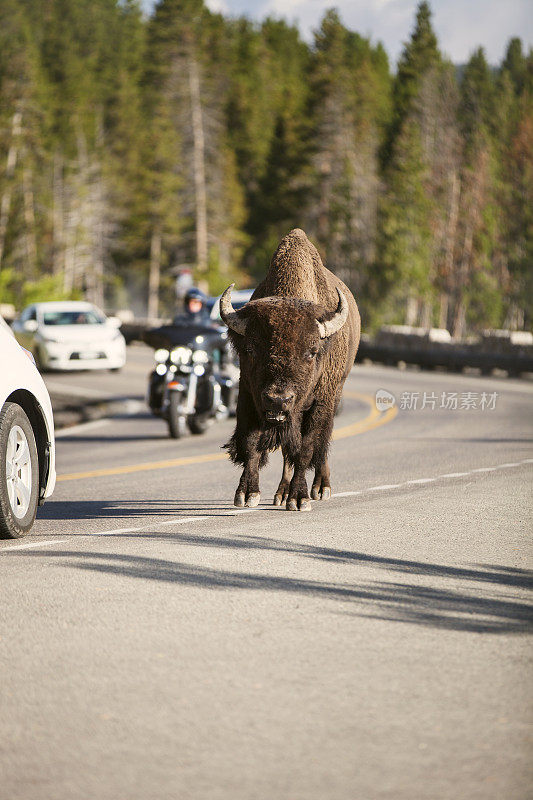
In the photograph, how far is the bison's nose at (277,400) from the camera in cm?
882

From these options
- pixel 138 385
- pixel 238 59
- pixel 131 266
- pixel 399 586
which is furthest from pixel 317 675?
pixel 238 59

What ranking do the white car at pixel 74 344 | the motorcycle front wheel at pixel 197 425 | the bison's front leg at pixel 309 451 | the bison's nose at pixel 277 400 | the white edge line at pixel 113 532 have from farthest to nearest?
the white car at pixel 74 344 < the motorcycle front wheel at pixel 197 425 < the bison's front leg at pixel 309 451 < the bison's nose at pixel 277 400 < the white edge line at pixel 113 532

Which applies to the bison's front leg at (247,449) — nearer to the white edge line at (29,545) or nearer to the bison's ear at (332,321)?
the bison's ear at (332,321)

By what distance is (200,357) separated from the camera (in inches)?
661

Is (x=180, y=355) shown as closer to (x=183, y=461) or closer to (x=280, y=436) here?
(x=183, y=461)

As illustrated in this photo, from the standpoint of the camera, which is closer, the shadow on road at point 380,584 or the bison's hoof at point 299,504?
the shadow on road at point 380,584

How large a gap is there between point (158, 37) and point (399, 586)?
84146 millimetres

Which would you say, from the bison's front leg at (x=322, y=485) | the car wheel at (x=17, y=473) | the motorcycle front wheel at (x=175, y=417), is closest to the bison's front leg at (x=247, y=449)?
the bison's front leg at (x=322, y=485)

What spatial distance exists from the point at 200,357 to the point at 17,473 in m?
8.68

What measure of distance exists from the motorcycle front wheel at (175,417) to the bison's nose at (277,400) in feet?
25.2

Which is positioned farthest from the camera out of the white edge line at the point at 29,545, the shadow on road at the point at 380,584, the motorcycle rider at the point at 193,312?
the motorcycle rider at the point at 193,312

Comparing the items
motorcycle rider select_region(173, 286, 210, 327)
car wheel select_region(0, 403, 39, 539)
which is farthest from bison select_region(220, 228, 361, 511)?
motorcycle rider select_region(173, 286, 210, 327)

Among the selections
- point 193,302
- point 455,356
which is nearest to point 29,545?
point 193,302

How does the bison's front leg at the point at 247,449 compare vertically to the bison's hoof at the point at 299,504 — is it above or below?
above
